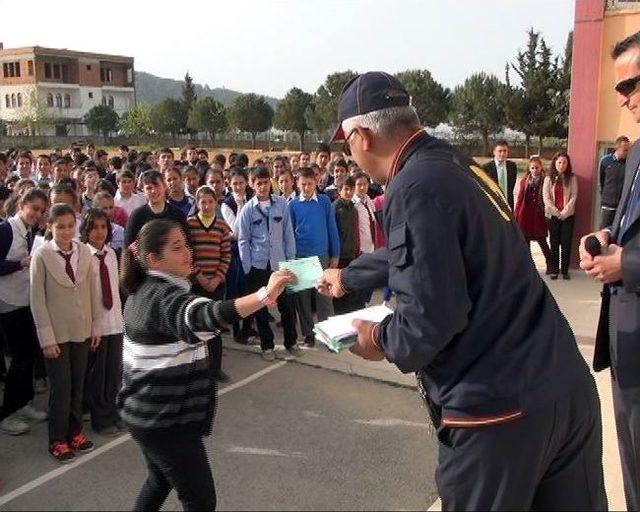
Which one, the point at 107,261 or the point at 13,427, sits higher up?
the point at 107,261

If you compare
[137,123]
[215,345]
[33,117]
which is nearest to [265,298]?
[215,345]

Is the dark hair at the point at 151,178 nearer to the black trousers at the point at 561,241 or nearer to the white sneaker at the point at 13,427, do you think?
the white sneaker at the point at 13,427

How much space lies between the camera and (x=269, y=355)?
6141 millimetres

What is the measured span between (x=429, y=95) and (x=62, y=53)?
161 feet

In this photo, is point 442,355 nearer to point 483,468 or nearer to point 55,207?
point 483,468

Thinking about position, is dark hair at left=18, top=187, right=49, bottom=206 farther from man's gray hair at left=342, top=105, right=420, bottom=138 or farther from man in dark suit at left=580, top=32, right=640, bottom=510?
man in dark suit at left=580, top=32, right=640, bottom=510

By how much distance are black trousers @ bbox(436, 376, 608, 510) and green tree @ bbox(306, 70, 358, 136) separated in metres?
48.6

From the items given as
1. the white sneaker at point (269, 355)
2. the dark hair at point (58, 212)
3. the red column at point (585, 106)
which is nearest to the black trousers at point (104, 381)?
the dark hair at point (58, 212)

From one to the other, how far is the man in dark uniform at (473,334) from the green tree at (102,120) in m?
66.7

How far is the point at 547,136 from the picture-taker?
127ft

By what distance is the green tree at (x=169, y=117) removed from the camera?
61.6 metres

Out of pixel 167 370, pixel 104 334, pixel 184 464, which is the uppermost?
pixel 167 370

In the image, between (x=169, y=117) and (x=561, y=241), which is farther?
(x=169, y=117)

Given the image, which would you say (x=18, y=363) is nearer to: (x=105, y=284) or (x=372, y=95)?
(x=105, y=284)
